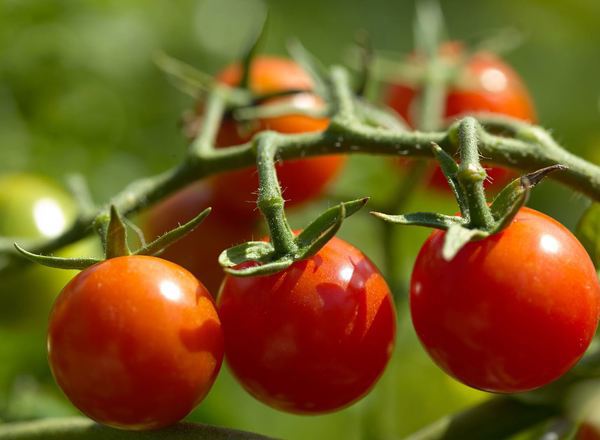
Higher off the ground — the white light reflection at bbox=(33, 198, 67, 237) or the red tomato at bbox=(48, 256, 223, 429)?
the white light reflection at bbox=(33, 198, 67, 237)

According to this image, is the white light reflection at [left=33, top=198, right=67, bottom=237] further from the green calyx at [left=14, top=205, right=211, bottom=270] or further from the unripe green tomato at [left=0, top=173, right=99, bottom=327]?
the green calyx at [left=14, top=205, right=211, bottom=270]

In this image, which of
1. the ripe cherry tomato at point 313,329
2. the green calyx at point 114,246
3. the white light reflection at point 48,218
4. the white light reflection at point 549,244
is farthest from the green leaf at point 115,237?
the white light reflection at point 48,218

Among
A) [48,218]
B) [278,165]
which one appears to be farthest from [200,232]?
[48,218]

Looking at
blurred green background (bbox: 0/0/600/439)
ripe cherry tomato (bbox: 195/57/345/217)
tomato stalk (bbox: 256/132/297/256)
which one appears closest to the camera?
tomato stalk (bbox: 256/132/297/256)

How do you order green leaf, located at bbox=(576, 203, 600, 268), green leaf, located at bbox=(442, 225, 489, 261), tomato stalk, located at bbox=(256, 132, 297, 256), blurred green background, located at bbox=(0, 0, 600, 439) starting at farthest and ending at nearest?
blurred green background, located at bbox=(0, 0, 600, 439) → green leaf, located at bbox=(576, 203, 600, 268) → tomato stalk, located at bbox=(256, 132, 297, 256) → green leaf, located at bbox=(442, 225, 489, 261)

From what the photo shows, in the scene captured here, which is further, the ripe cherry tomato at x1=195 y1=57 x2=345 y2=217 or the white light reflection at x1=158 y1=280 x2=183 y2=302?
the ripe cherry tomato at x1=195 y1=57 x2=345 y2=217

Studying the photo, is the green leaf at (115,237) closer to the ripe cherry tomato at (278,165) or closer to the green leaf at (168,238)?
the green leaf at (168,238)

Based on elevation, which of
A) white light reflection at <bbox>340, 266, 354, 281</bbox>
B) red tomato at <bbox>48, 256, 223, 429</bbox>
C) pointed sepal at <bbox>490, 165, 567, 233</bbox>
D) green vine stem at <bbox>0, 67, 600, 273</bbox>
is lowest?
red tomato at <bbox>48, 256, 223, 429</bbox>

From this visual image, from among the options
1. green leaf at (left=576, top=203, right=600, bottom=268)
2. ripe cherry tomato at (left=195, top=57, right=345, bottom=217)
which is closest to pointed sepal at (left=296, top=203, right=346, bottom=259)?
green leaf at (left=576, top=203, right=600, bottom=268)
